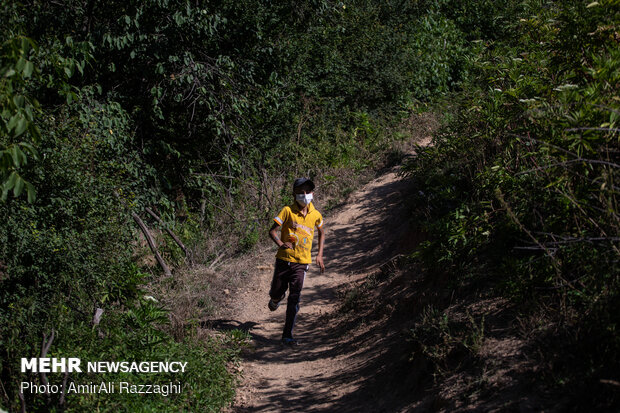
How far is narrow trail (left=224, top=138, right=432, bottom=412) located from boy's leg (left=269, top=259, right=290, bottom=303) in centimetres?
74

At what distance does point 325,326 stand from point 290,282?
4.15 ft

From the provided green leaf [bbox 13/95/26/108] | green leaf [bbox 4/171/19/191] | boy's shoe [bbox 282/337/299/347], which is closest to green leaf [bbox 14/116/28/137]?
green leaf [bbox 13/95/26/108]

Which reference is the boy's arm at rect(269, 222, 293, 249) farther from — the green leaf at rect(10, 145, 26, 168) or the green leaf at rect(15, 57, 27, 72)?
the green leaf at rect(15, 57, 27, 72)

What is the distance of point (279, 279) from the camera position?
702 centimetres

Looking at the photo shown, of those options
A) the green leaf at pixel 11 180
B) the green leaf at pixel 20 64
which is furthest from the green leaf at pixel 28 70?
the green leaf at pixel 11 180

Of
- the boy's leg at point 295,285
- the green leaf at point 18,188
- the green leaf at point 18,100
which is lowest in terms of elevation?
the boy's leg at point 295,285

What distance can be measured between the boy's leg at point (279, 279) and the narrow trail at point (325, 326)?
0.74m

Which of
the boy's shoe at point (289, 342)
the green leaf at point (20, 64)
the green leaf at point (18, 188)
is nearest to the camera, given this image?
the green leaf at point (18, 188)

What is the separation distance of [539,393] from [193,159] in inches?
341

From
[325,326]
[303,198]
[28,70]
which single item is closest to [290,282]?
[303,198]

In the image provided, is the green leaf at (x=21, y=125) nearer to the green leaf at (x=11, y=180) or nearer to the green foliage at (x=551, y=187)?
the green leaf at (x=11, y=180)

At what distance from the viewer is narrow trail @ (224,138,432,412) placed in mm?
5914

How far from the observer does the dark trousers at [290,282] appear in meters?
6.91

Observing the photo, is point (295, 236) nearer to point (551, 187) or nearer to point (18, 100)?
point (551, 187)
